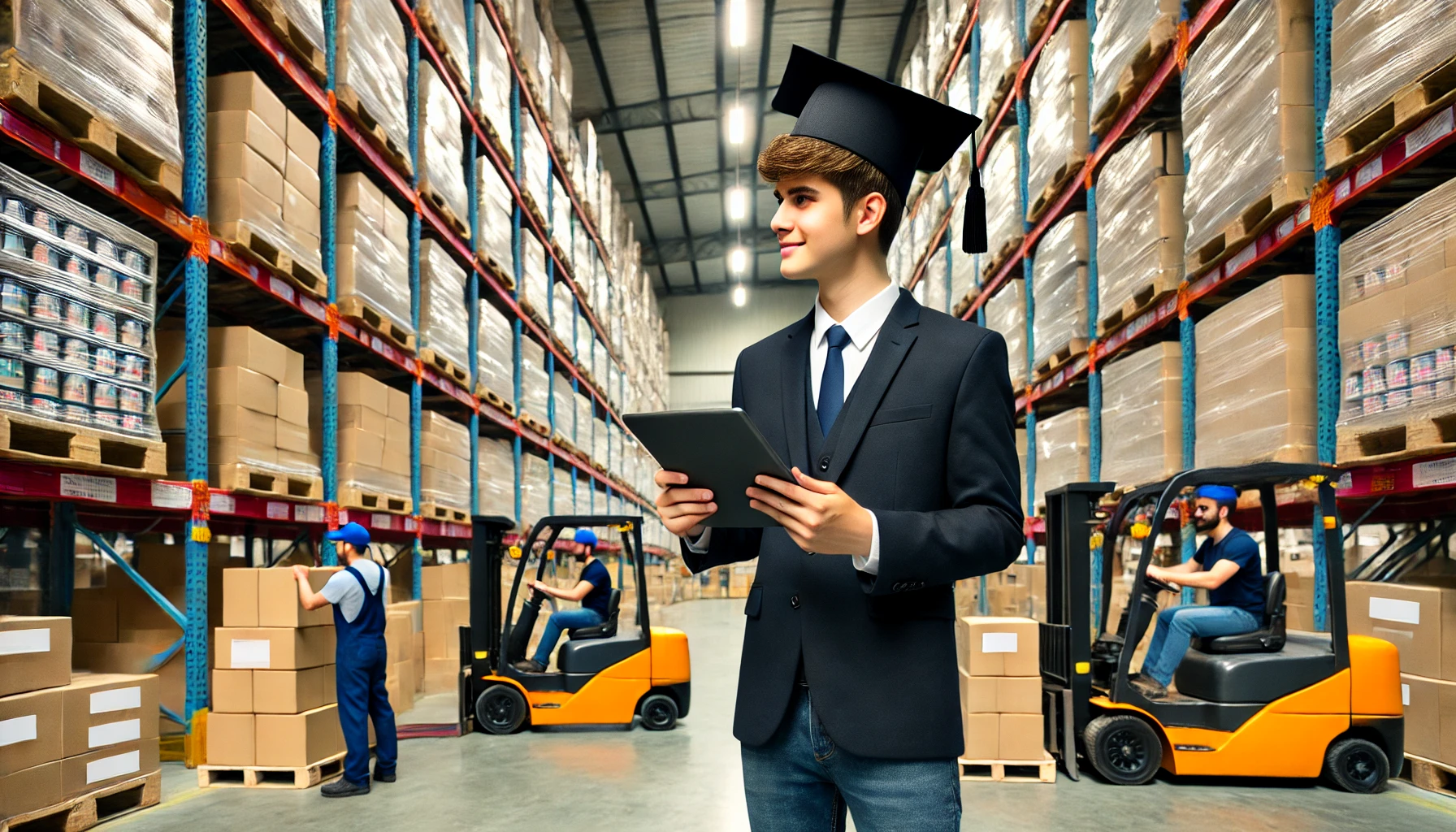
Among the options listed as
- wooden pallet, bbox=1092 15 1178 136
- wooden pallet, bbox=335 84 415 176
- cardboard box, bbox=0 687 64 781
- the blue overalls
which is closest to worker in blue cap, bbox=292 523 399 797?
the blue overalls

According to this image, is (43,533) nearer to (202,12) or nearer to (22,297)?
(22,297)

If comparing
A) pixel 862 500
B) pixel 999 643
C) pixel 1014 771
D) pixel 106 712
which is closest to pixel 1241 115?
pixel 999 643

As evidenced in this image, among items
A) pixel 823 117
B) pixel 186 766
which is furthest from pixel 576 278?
pixel 823 117

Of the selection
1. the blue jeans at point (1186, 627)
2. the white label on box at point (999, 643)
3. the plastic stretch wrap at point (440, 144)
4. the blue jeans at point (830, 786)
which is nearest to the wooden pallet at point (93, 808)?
the blue jeans at point (830, 786)

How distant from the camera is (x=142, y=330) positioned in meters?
4.73

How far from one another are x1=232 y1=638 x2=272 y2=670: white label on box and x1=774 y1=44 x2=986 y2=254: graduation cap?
4609 mm

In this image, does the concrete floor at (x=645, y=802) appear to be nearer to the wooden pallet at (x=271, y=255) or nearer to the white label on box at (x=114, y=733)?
the white label on box at (x=114, y=733)

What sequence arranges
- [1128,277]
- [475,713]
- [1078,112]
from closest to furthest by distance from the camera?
[475,713] → [1128,277] → [1078,112]

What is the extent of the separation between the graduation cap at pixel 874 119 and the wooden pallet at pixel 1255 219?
15.0 feet

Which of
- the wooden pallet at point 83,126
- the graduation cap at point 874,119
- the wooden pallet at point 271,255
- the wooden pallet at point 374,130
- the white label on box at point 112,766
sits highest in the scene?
the wooden pallet at point 374,130

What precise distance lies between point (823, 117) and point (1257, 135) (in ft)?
16.7

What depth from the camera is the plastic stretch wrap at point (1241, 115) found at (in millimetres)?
5195

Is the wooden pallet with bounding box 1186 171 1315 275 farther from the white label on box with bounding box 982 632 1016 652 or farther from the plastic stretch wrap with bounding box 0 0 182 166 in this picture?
the plastic stretch wrap with bounding box 0 0 182 166

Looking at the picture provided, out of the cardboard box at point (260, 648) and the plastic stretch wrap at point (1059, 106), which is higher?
the plastic stretch wrap at point (1059, 106)
